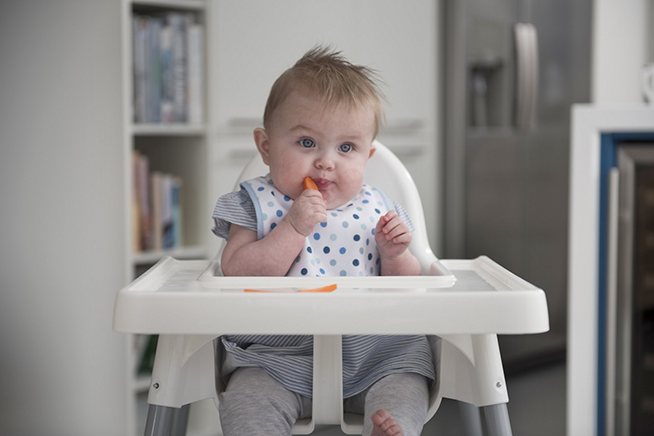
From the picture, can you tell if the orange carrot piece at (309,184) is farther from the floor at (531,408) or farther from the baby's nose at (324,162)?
the floor at (531,408)

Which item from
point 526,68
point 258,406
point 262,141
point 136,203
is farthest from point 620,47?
point 258,406

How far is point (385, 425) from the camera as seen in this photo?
77 cm

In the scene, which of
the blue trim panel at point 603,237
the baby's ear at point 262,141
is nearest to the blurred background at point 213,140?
the blue trim panel at point 603,237

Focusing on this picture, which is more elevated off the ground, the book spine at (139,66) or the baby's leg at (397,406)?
the book spine at (139,66)

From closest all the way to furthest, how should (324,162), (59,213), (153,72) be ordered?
(324,162) < (59,213) < (153,72)

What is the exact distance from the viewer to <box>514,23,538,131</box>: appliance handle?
87.8 inches

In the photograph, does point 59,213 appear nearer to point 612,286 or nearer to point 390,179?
point 390,179

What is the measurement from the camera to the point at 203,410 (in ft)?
6.66

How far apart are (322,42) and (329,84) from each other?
1194 millimetres

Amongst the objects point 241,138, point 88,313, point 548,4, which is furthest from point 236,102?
point 548,4

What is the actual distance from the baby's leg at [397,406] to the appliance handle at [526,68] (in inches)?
60.7

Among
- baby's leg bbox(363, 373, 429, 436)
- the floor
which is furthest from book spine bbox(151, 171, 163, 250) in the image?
baby's leg bbox(363, 373, 429, 436)

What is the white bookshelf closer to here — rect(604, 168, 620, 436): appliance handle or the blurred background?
the blurred background

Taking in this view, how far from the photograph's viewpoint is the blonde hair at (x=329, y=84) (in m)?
0.92
